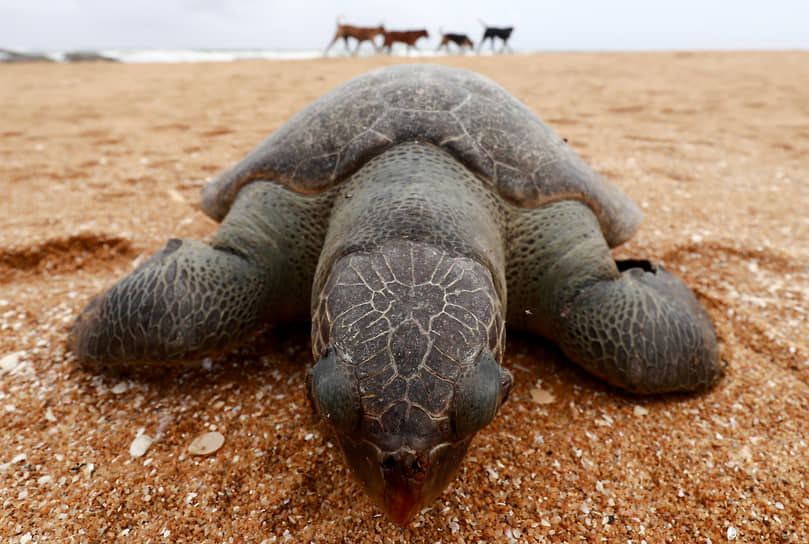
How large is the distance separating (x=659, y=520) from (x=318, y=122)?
2008mm

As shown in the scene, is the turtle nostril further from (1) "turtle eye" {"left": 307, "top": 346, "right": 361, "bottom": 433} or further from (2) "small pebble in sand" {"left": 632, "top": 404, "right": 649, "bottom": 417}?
(2) "small pebble in sand" {"left": 632, "top": 404, "right": 649, "bottom": 417}

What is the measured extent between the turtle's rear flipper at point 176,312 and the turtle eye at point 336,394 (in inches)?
32.3

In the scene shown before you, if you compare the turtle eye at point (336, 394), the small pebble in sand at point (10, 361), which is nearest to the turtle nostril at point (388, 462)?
the turtle eye at point (336, 394)

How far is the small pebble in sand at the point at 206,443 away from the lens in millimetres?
1619

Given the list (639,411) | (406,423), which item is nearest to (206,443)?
(406,423)

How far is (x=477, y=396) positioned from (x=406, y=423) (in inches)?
7.4

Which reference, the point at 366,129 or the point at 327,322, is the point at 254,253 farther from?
the point at 327,322

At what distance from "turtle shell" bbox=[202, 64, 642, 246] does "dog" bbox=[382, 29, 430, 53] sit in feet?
74.3

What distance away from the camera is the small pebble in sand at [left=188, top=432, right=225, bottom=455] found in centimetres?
162

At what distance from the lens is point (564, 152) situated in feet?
7.84

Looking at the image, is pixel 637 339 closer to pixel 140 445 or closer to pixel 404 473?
pixel 404 473

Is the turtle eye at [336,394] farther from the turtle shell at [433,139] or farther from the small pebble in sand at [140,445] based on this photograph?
the turtle shell at [433,139]

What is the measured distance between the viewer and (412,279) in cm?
128

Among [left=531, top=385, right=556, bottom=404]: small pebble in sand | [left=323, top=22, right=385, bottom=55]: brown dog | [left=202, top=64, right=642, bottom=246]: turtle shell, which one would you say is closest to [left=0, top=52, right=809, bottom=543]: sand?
[left=531, top=385, right=556, bottom=404]: small pebble in sand
